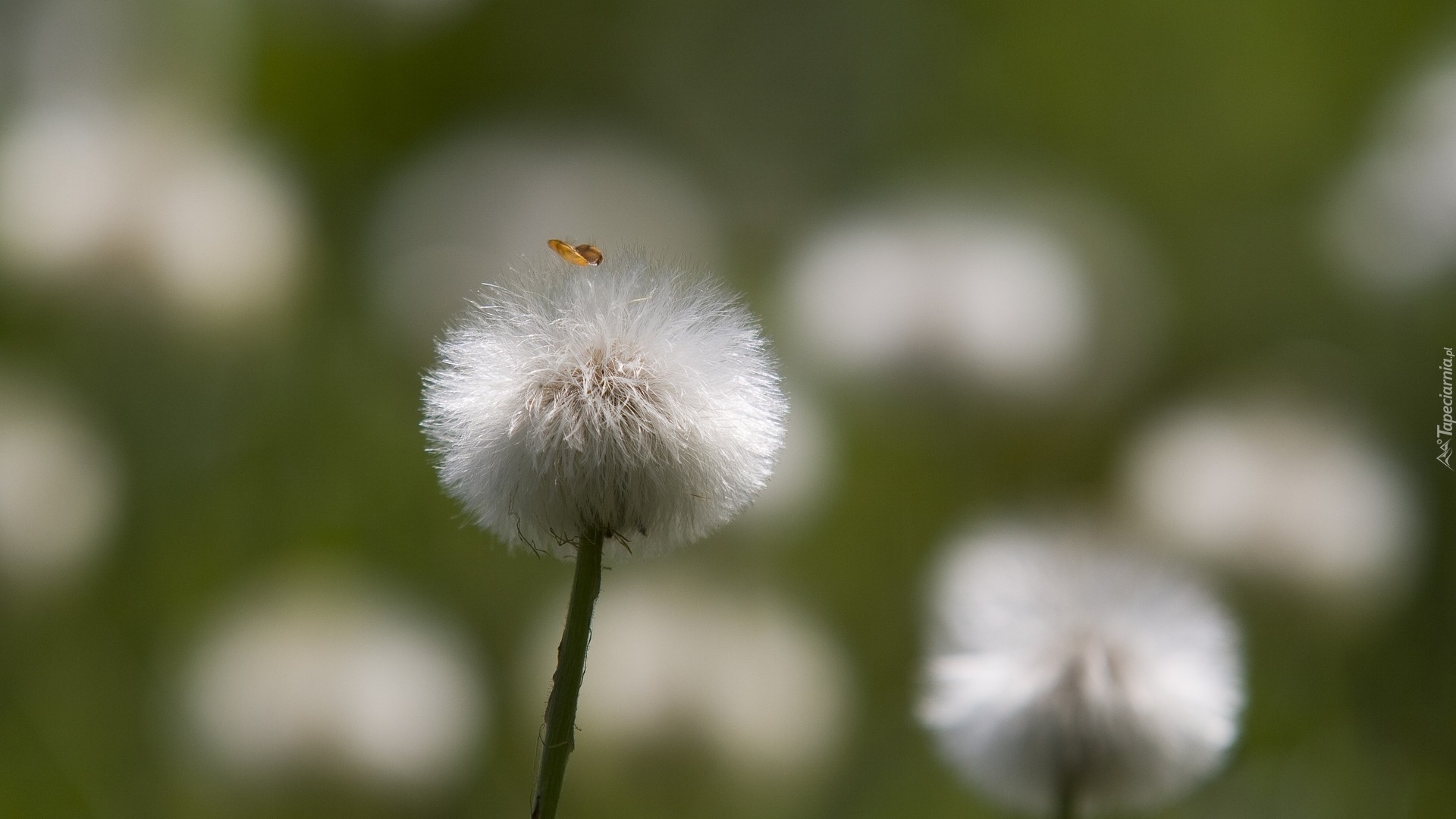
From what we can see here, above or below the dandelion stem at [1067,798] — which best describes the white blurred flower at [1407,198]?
above

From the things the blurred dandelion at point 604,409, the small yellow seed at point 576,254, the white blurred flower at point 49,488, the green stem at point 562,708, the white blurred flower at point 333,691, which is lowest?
the green stem at point 562,708

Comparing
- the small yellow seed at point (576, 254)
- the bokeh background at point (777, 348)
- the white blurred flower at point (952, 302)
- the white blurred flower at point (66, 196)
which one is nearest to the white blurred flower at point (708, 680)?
the bokeh background at point (777, 348)

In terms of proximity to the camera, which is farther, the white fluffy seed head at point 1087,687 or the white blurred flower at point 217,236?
the white blurred flower at point 217,236

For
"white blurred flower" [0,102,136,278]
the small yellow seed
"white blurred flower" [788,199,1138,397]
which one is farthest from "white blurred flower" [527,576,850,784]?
the small yellow seed

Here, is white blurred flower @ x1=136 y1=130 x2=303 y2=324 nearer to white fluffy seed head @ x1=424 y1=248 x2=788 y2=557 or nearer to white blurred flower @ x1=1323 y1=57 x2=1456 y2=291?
white fluffy seed head @ x1=424 y1=248 x2=788 y2=557

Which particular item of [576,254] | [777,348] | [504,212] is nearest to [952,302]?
[777,348]

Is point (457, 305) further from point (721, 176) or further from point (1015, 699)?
point (1015, 699)

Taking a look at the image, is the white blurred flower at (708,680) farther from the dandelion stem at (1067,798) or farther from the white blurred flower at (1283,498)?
the dandelion stem at (1067,798)
